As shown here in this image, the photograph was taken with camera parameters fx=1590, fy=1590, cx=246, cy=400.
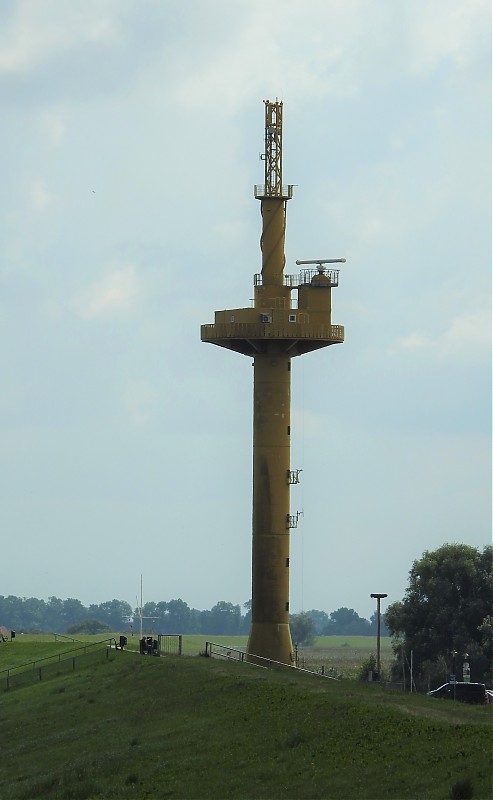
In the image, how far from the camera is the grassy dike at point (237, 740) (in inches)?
1756

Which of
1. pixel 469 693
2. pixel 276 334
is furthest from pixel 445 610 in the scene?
pixel 469 693

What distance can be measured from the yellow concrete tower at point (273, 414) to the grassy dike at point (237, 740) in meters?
10.8

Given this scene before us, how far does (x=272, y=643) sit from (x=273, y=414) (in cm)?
1158

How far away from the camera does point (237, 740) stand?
173ft

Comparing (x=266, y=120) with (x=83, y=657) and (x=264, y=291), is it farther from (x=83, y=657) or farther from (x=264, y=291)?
(x=83, y=657)

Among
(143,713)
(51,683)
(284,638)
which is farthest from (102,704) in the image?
(284,638)

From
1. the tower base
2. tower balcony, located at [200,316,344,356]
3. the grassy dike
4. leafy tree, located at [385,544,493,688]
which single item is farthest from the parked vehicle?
leafy tree, located at [385,544,493,688]

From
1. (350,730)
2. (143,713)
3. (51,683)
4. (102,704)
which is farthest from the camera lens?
(51,683)

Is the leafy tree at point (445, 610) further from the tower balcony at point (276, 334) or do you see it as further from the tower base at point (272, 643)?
the tower balcony at point (276, 334)

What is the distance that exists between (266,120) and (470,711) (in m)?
42.1

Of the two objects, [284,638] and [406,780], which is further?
[284,638]

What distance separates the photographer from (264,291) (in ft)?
270

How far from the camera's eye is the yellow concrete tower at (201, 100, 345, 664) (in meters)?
80.6

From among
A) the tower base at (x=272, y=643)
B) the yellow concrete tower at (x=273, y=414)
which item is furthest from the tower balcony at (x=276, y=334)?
the tower base at (x=272, y=643)
